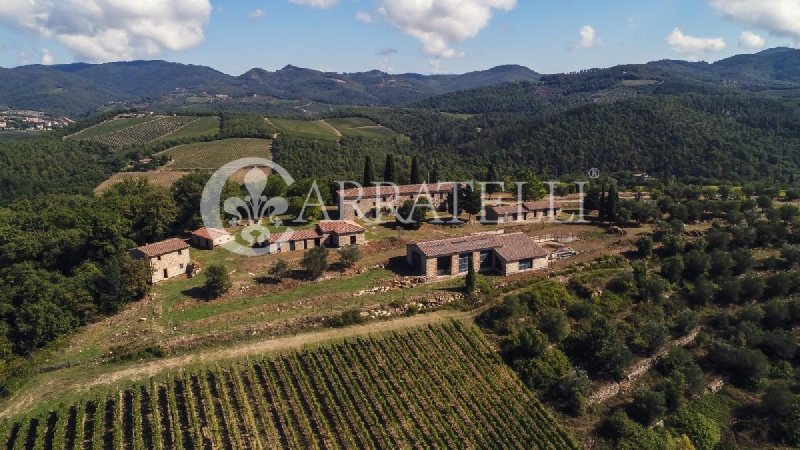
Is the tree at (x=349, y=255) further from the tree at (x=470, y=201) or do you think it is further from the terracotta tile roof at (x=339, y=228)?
the tree at (x=470, y=201)

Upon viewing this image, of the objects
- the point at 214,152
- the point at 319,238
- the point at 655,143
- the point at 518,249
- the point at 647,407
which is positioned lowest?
the point at 647,407

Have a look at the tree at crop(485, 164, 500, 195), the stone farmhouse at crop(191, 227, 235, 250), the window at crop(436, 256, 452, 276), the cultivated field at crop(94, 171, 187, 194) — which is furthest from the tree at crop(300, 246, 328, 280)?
the cultivated field at crop(94, 171, 187, 194)

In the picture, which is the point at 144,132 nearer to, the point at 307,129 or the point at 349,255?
the point at 307,129

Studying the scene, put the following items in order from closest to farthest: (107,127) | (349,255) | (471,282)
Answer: (471,282) → (349,255) → (107,127)

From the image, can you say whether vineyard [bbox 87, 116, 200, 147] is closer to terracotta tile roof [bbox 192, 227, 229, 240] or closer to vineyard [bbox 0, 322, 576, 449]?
terracotta tile roof [bbox 192, 227, 229, 240]

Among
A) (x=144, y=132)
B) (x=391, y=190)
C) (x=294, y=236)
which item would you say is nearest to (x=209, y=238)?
(x=294, y=236)

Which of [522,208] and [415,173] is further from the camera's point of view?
[415,173]
